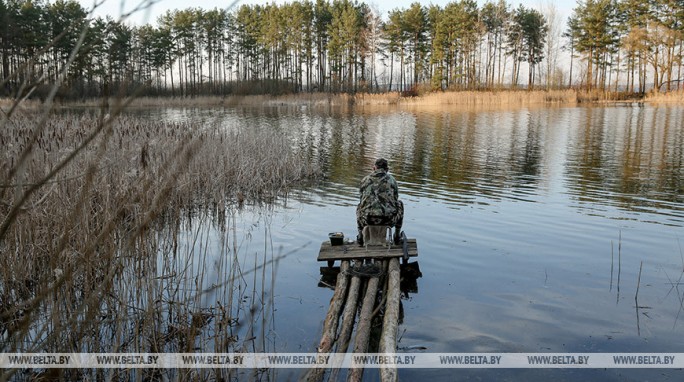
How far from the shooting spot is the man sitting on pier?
759cm

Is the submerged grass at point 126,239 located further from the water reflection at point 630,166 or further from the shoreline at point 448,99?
the shoreline at point 448,99

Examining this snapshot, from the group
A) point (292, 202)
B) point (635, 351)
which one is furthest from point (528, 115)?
point (635, 351)

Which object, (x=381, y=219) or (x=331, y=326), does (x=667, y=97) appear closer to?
(x=381, y=219)

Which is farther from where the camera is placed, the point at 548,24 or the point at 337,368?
the point at 548,24

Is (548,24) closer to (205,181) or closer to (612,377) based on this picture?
(205,181)

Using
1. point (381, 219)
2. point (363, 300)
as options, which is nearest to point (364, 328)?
point (363, 300)

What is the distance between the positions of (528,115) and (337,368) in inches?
1450

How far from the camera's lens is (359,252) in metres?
7.56

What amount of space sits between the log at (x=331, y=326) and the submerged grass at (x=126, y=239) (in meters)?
0.69

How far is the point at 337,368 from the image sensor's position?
440 cm

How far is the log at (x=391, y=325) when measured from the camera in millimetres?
4359

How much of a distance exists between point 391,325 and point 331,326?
0.60 meters

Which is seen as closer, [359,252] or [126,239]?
[126,239]

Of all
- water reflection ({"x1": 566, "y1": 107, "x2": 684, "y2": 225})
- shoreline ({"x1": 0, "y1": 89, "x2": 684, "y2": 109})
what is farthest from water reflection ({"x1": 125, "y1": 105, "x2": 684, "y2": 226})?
shoreline ({"x1": 0, "y1": 89, "x2": 684, "y2": 109})
